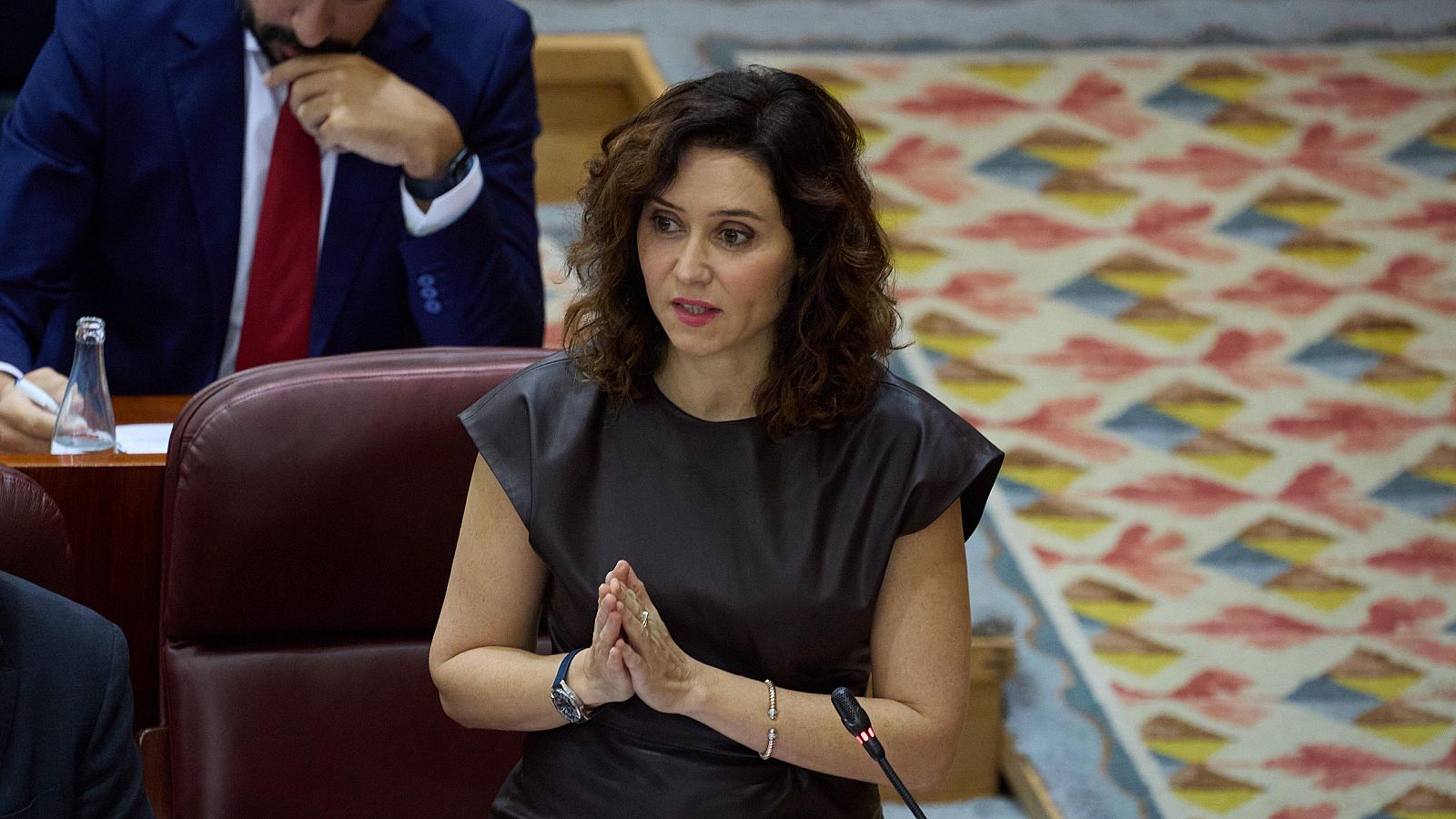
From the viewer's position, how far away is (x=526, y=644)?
128 centimetres

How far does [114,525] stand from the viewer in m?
1.41

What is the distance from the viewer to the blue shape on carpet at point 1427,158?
3.08 m

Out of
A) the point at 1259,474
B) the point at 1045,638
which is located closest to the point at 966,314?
the point at 1259,474

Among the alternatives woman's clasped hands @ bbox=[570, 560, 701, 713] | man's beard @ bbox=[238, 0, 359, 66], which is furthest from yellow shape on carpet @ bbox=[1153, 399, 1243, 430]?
woman's clasped hands @ bbox=[570, 560, 701, 713]

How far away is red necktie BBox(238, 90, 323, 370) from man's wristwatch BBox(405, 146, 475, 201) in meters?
0.10

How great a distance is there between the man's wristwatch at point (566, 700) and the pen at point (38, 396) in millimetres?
622

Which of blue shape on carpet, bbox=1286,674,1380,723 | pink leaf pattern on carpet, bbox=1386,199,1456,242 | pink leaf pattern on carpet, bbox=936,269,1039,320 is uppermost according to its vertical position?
pink leaf pattern on carpet, bbox=1386,199,1456,242

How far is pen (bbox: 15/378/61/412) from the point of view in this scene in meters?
1.59

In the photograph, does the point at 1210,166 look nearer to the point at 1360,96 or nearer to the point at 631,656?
the point at 1360,96

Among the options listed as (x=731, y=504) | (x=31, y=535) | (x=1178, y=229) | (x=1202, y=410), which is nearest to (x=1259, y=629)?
(x=1202, y=410)

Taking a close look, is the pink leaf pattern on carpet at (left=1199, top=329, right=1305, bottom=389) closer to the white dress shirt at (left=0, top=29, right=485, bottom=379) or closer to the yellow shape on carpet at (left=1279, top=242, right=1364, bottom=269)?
the yellow shape on carpet at (left=1279, top=242, right=1364, bottom=269)

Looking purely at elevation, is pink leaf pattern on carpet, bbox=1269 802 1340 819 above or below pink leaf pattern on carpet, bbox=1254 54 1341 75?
below

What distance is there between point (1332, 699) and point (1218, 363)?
0.70m

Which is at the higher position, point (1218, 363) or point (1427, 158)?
point (1427, 158)
